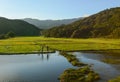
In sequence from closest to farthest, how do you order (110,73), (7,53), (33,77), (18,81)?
1. (18,81)
2. (33,77)
3. (110,73)
4. (7,53)

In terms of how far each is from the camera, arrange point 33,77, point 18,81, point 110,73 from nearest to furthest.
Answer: point 18,81 < point 33,77 < point 110,73

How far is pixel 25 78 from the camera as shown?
1574 inches

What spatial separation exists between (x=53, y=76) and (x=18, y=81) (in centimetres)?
656

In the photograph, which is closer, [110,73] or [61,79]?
[61,79]

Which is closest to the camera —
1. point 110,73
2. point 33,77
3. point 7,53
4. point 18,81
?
point 18,81

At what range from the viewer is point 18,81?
38.0 metres

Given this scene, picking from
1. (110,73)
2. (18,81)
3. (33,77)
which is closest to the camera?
(18,81)

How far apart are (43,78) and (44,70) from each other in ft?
24.3

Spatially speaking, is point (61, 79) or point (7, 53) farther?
point (7, 53)

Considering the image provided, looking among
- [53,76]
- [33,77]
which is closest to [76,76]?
[53,76]

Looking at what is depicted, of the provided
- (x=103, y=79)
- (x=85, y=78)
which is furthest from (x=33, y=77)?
(x=103, y=79)

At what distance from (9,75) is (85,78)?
13681 mm

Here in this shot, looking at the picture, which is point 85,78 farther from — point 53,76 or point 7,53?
point 7,53

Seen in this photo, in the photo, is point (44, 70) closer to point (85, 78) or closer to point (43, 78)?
point (43, 78)
